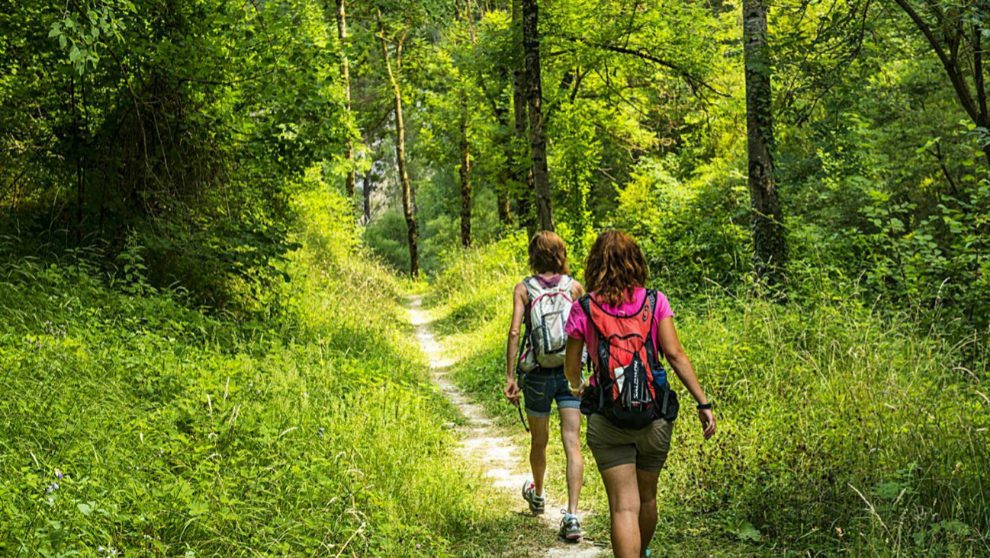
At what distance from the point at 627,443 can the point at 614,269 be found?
940 millimetres

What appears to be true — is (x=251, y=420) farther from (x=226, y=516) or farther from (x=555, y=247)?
(x=555, y=247)

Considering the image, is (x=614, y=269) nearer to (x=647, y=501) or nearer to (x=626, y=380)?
(x=626, y=380)

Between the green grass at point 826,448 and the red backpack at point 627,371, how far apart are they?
1.30m

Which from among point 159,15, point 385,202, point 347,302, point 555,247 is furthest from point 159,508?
point 385,202

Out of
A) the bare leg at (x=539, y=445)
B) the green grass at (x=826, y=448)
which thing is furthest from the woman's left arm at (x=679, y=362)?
the bare leg at (x=539, y=445)

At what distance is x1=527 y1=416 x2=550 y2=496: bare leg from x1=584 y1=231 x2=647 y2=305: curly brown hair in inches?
78.9

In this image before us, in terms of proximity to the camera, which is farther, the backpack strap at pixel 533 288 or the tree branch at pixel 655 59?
the tree branch at pixel 655 59

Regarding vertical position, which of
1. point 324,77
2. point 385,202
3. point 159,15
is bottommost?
point 385,202

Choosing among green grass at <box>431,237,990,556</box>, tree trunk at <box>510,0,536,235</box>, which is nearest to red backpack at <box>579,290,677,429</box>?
green grass at <box>431,237,990,556</box>

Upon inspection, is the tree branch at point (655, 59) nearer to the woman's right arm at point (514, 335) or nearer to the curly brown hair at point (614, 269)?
the woman's right arm at point (514, 335)

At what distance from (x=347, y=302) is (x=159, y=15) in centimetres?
621

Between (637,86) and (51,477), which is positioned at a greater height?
(637,86)

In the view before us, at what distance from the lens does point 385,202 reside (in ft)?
225

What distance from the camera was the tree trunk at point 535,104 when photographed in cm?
1156
